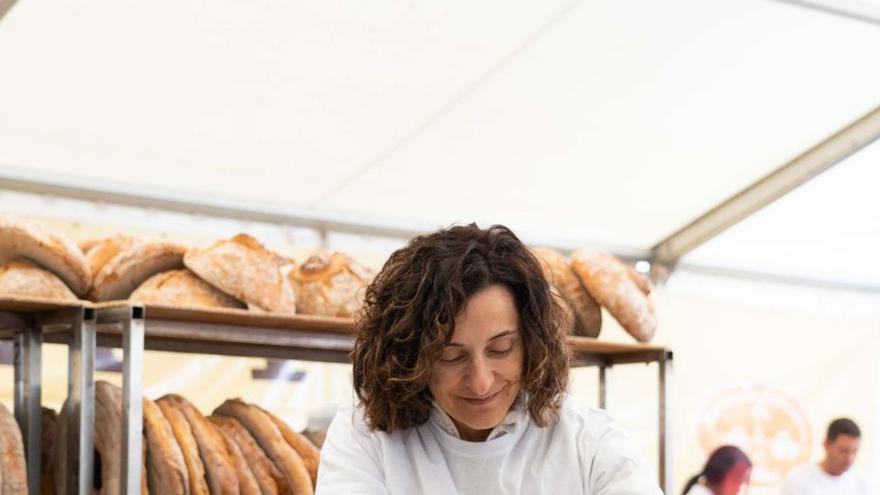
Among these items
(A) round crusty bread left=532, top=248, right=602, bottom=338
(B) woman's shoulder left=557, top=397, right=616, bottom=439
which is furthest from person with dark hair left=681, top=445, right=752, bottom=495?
(B) woman's shoulder left=557, top=397, right=616, bottom=439

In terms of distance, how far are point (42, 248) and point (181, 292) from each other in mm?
322

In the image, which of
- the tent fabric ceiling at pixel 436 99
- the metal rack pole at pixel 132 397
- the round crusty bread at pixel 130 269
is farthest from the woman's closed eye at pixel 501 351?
the tent fabric ceiling at pixel 436 99

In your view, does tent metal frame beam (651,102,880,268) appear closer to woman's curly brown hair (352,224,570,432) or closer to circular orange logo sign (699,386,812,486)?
circular orange logo sign (699,386,812,486)

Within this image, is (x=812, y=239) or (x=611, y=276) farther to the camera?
(x=812, y=239)

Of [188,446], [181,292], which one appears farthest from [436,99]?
[188,446]

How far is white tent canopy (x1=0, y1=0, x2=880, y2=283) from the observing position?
380 cm

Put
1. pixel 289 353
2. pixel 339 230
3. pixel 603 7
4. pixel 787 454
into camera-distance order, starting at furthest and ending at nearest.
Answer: pixel 787 454 → pixel 339 230 → pixel 603 7 → pixel 289 353

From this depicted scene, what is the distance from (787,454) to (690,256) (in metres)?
1.13

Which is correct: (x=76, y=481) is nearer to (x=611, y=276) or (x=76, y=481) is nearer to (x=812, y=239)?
(x=611, y=276)

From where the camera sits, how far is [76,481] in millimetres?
2820

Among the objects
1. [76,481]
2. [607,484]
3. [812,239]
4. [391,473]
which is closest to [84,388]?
[76,481]

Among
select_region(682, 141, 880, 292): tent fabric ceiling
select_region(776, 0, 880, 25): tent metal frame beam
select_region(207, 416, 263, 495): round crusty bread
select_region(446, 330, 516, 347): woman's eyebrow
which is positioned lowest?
select_region(207, 416, 263, 495): round crusty bread

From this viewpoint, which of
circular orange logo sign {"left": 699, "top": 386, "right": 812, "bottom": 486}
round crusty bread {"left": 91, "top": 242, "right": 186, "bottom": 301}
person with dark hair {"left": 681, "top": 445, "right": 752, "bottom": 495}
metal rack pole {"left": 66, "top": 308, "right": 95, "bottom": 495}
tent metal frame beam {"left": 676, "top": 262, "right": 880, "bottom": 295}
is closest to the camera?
metal rack pole {"left": 66, "top": 308, "right": 95, "bottom": 495}

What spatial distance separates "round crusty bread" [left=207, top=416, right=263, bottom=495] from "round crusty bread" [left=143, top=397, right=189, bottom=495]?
0.14 metres
